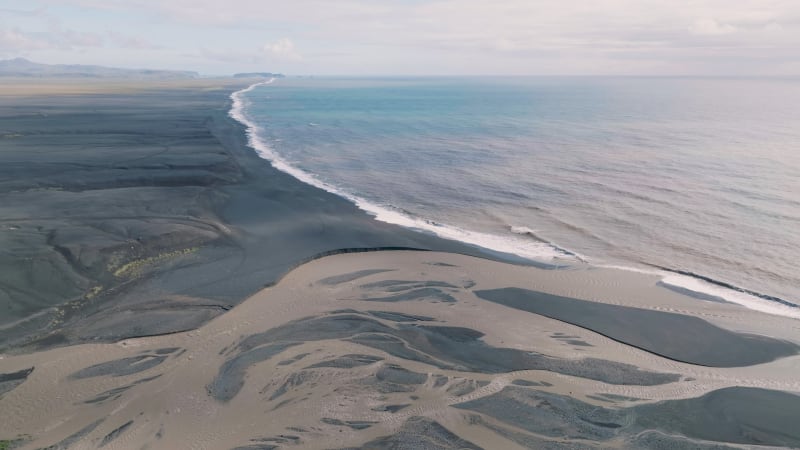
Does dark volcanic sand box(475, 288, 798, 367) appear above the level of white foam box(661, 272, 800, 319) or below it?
below

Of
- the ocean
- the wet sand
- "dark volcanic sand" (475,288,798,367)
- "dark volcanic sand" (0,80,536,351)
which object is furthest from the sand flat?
the ocean

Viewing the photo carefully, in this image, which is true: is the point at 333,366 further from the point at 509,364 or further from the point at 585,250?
the point at 585,250

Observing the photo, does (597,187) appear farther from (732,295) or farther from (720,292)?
(732,295)

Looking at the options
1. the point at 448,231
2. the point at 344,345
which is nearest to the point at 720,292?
the point at 448,231

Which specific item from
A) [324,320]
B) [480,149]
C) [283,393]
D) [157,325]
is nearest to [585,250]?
[324,320]

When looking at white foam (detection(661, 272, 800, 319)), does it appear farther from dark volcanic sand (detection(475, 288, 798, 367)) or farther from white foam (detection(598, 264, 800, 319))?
dark volcanic sand (detection(475, 288, 798, 367))
